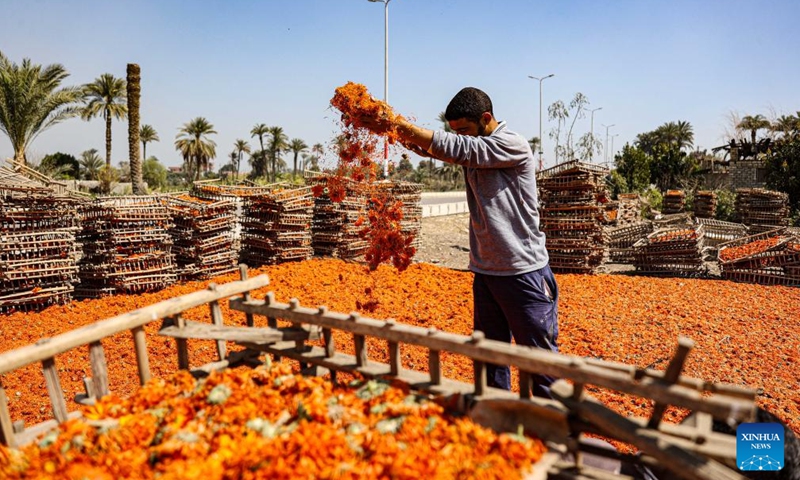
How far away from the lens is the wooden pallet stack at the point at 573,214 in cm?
1108

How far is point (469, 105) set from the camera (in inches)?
136

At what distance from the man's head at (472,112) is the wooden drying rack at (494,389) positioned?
64.6 inches

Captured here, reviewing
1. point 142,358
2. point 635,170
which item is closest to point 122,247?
point 142,358

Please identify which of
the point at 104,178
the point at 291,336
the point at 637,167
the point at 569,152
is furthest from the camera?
the point at 637,167

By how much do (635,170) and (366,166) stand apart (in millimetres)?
32778

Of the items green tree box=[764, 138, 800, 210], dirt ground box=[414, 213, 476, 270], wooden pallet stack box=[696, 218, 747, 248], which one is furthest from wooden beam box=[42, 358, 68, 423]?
green tree box=[764, 138, 800, 210]

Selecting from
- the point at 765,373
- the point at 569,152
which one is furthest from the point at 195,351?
the point at 569,152

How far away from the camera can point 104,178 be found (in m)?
28.1

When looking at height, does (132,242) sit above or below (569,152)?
below

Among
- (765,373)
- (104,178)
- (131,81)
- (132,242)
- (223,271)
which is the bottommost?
(765,373)

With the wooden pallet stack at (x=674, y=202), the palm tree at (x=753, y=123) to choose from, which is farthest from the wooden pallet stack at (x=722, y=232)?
the palm tree at (x=753, y=123)

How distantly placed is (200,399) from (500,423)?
1.67 metres

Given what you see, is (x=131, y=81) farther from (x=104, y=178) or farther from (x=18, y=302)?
(x=18, y=302)

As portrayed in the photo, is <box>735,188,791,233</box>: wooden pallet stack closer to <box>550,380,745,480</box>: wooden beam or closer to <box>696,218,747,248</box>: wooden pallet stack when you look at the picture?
<box>696,218,747,248</box>: wooden pallet stack
